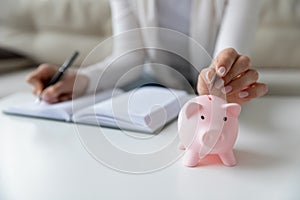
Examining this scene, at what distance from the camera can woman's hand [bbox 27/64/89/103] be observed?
827 millimetres

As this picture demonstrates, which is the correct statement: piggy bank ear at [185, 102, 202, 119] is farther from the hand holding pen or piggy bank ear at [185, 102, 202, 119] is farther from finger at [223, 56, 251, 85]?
the hand holding pen

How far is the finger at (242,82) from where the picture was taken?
0.58 meters

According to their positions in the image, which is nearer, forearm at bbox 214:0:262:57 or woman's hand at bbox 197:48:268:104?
woman's hand at bbox 197:48:268:104

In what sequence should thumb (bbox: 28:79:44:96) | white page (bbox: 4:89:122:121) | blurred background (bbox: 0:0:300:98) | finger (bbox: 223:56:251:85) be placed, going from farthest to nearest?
blurred background (bbox: 0:0:300:98) → thumb (bbox: 28:79:44:96) → white page (bbox: 4:89:122:121) → finger (bbox: 223:56:251:85)

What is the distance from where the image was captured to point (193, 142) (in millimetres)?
514

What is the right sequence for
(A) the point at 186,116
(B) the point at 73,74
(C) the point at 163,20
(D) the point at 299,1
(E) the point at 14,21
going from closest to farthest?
(A) the point at 186,116, (B) the point at 73,74, (C) the point at 163,20, (D) the point at 299,1, (E) the point at 14,21

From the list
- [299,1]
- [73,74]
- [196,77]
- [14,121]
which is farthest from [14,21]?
[196,77]

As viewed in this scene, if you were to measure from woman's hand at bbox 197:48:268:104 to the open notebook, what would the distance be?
0.23 feet

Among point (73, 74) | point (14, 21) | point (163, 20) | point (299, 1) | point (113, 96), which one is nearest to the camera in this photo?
point (113, 96)

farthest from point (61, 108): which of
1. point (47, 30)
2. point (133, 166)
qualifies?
point (47, 30)

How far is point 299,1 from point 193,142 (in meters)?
0.82

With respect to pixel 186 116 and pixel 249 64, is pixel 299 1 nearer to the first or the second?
pixel 249 64

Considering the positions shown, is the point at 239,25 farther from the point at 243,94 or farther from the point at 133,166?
the point at 133,166

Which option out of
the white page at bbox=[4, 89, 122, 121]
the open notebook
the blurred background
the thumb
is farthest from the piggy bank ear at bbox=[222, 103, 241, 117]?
the blurred background
